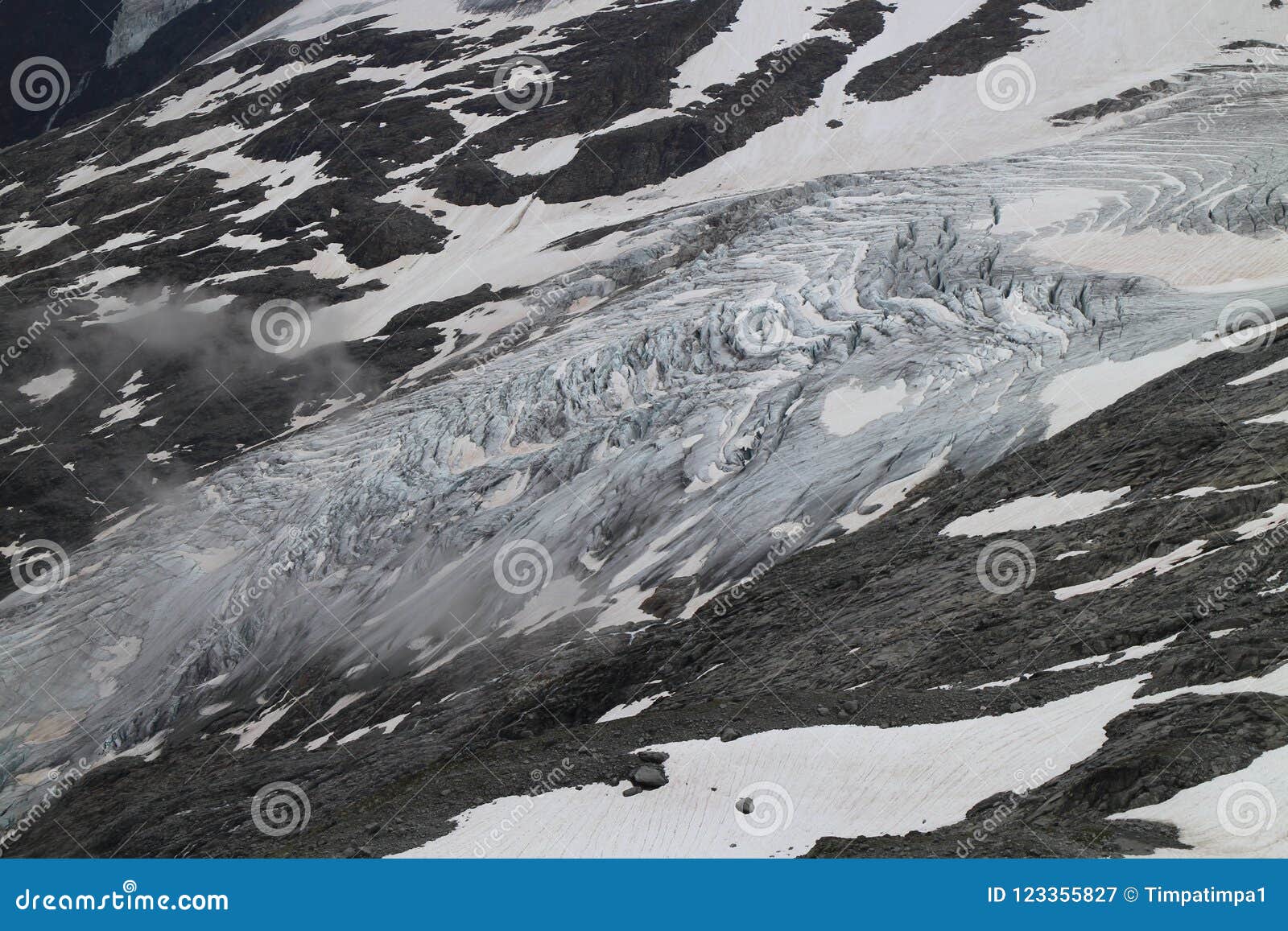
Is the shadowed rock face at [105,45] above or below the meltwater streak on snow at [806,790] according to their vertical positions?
above

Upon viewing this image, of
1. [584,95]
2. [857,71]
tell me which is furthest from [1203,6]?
[584,95]

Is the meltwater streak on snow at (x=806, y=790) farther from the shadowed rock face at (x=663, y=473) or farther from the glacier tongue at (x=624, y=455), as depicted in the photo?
the glacier tongue at (x=624, y=455)

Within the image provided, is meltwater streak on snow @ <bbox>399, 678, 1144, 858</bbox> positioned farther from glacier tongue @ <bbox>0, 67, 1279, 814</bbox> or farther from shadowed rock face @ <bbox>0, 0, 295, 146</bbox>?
shadowed rock face @ <bbox>0, 0, 295, 146</bbox>

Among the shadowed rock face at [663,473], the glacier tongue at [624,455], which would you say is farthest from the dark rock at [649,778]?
the glacier tongue at [624,455]

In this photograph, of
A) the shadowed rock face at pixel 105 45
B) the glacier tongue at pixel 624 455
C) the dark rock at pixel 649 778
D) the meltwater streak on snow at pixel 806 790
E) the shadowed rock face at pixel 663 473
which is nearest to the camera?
the meltwater streak on snow at pixel 806 790

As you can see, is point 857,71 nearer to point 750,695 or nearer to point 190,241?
point 190,241

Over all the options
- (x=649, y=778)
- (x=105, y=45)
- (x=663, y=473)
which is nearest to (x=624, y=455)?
(x=663, y=473)
